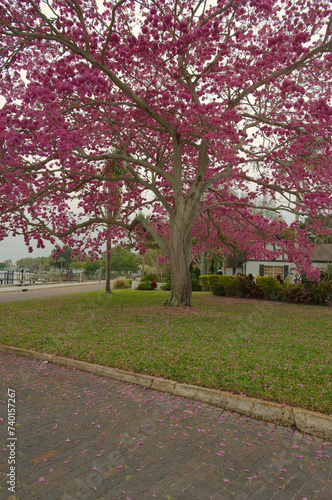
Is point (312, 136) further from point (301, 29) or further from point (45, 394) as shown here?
point (45, 394)

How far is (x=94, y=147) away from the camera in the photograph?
1591 cm

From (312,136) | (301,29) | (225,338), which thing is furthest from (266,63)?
(225,338)

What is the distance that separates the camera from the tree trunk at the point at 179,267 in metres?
14.0

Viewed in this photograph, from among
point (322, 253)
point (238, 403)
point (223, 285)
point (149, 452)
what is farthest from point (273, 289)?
point (322, 253)

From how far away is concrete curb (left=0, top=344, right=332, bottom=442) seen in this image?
4.19 metres

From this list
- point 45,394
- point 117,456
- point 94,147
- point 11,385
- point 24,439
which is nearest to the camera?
point 117,456

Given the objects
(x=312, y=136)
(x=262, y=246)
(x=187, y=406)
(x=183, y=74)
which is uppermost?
(x=183, y=74)

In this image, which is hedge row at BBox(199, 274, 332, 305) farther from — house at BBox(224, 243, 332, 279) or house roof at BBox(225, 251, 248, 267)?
house roof at BBox(225, 251, 248, 267)

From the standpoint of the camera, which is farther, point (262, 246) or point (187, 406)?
point (262, 246)

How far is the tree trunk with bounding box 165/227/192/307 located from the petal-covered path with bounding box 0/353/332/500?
8.88m

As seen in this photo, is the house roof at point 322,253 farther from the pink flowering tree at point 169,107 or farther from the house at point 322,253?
the pink flowering tree at point 169,107

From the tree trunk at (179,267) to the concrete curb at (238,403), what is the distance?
7840mm

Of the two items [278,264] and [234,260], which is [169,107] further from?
[234,260]

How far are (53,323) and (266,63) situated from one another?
963cm
